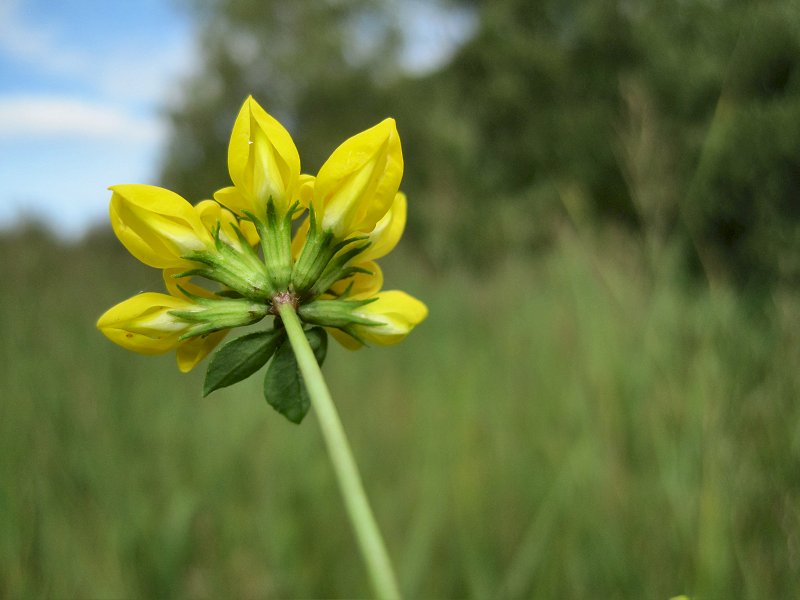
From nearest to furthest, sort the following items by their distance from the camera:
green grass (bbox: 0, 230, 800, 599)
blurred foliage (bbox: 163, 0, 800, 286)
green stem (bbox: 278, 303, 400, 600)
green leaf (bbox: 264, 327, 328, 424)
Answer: green stem (bbox: 278, 303, 400, 600)
green leaf (bbox: 264, 327, 328, 424)
green grass (bbox: 0, 230, 800, 599)
blurred foliage (bbox: 163, 0, 800, 286)

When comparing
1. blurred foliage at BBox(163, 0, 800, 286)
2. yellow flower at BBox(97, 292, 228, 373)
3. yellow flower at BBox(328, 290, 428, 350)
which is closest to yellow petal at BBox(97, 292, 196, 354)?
yellow flower at BBox(97, 292, 228, 373)

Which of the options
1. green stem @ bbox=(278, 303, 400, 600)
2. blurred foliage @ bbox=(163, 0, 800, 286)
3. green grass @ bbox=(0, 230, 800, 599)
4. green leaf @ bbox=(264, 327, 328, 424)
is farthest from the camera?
blurred foliage @ bbox=(163, 0, 800, 286)

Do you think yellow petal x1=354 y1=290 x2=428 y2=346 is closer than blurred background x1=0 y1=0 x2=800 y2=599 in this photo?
Yes

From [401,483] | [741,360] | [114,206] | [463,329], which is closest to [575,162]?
[463,329]

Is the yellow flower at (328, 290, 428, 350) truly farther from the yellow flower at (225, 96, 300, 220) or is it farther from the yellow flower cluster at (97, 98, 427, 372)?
the yellow flower at (225, 96, 300, 220)

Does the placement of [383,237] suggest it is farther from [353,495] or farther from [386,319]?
[353,495]

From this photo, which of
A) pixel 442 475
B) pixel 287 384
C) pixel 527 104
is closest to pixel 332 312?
pixel 287 384
